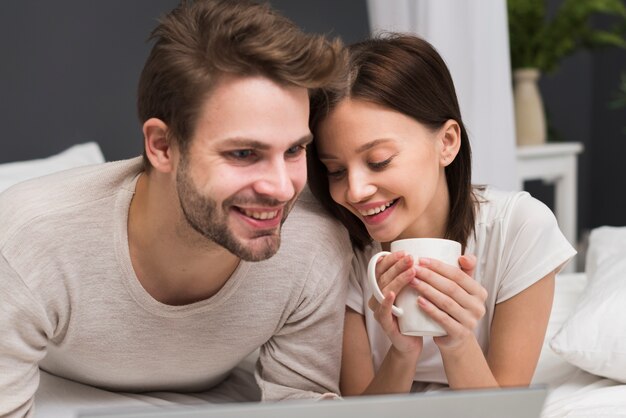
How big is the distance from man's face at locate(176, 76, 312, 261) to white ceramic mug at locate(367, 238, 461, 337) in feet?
0.55

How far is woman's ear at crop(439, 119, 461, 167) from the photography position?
4.75ft

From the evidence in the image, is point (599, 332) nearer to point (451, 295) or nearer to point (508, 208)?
point (508, 208)

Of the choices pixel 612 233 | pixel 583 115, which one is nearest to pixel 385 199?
pixel 612 233

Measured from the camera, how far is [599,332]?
1.49m

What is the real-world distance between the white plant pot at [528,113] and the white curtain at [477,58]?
0.78 m

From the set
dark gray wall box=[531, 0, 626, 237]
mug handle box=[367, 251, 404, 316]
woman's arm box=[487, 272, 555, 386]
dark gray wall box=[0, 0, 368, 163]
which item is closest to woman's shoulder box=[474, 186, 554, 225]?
woman's arm box=[487, 272, 555, 386]

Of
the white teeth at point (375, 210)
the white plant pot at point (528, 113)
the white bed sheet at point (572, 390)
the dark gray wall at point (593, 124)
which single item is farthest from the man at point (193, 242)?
the dark gray wall at point (593, 124)

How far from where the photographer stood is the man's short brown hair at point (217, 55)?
1189 millimetres

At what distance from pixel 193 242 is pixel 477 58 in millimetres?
1199

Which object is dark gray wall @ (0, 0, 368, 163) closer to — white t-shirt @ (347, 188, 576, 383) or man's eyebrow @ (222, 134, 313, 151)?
white t-shirt @ (347, 188, 576, 383)

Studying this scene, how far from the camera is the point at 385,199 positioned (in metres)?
1.36

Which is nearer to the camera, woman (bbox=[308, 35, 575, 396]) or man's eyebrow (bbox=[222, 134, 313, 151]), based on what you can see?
man's eyebrow (bbox=[222, 134, 313, 151])

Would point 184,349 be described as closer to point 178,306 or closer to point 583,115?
point 178,306

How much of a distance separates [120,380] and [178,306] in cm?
20
